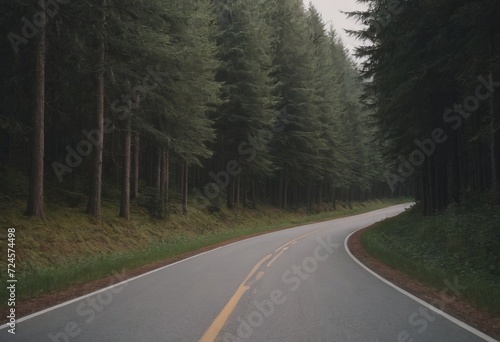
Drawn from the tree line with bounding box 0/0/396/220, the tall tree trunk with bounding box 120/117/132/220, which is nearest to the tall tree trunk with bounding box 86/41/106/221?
the tree line with bounding box 0/0/396/220

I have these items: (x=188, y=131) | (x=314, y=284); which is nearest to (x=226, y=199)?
(x=188, y=131)

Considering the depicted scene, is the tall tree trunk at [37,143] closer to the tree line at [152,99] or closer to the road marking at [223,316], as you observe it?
the tree line at [152,99]

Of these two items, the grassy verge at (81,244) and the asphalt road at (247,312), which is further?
the grassy verge at (81,244)

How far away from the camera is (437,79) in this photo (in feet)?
51.9

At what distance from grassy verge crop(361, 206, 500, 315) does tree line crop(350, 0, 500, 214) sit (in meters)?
1.98

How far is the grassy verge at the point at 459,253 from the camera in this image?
845cm

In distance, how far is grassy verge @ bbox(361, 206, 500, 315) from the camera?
8.45m

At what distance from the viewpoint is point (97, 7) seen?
1422cm

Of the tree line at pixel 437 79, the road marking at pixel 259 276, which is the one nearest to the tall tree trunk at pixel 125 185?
the road marking at pixel 259 276

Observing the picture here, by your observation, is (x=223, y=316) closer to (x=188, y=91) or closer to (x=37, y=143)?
(x=37, y=143)

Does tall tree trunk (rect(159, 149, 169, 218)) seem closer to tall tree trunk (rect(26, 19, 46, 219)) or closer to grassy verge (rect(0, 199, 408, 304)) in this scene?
grassy verge (rect(0, 199, 408, 304))

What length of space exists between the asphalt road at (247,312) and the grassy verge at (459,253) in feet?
2.59

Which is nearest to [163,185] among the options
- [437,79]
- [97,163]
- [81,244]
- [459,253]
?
[97,163]

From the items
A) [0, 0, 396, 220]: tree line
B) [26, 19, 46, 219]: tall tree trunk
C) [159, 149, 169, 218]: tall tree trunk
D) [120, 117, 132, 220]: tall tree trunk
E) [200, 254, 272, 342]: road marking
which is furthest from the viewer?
[159, 149, 169, 218]: tall tree trunk
